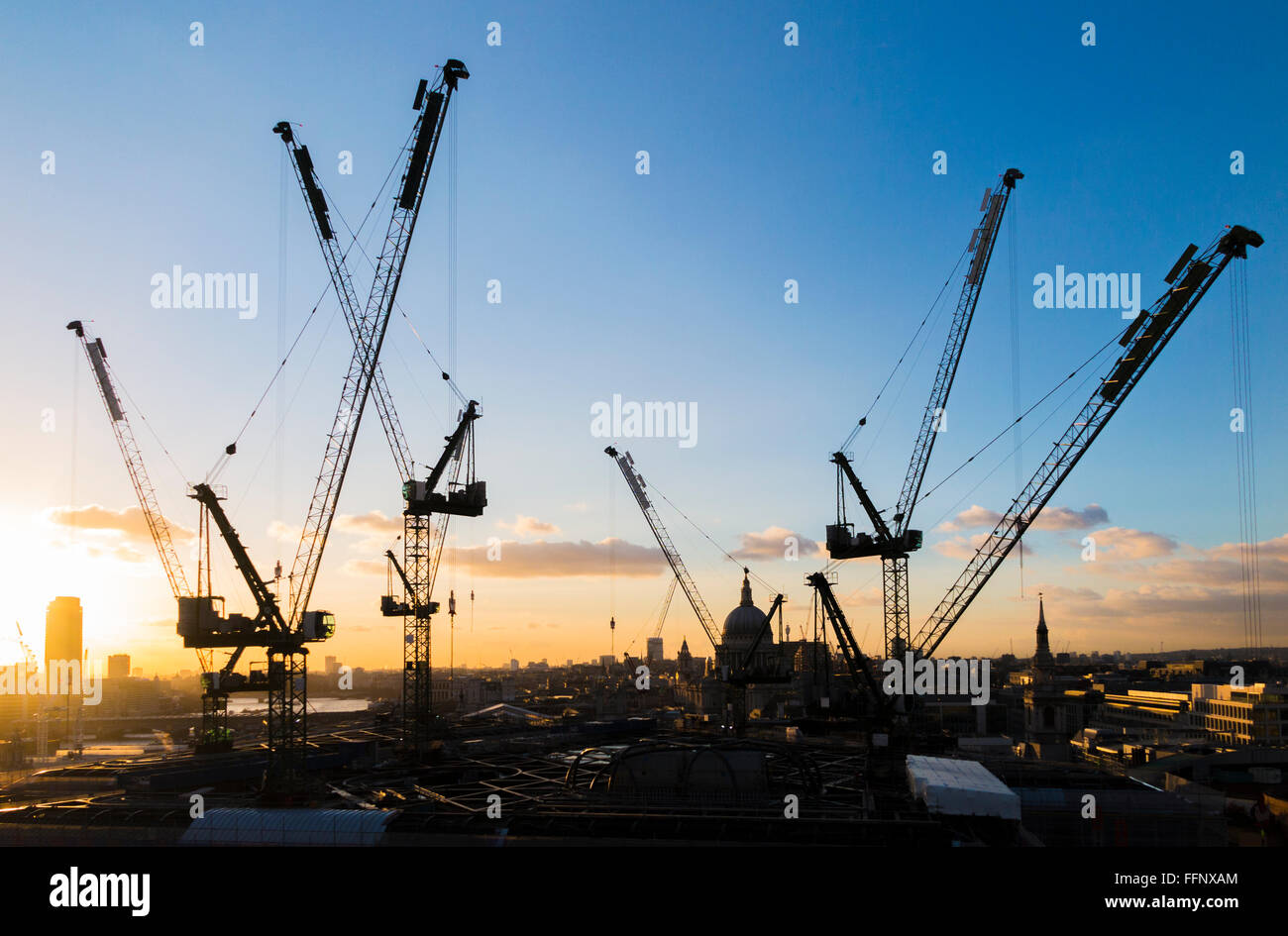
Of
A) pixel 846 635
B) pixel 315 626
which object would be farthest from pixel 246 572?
pixel 846 635

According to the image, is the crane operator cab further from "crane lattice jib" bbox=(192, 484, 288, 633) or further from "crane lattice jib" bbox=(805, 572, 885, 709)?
"crane lattice jib" bbox=(805, 572, 885, 709)

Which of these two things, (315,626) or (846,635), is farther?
(846,635)

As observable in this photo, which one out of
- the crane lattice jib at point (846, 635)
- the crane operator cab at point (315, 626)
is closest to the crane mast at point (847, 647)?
the crane lattice jib at point (846, 635)

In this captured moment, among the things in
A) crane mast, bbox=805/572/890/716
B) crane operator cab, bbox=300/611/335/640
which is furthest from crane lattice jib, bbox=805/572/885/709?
crane operator cab, bbox=300/611/335/640

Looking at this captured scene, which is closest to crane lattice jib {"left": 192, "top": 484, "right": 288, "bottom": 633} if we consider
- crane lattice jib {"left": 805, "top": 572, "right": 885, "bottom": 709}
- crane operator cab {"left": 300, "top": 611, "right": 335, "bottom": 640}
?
crane operator cab {"left": 300, "top": 611, "right": 335, "bottom": 640}

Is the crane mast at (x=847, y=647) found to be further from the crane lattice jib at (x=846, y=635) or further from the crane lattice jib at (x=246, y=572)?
the crane lattice jib at (x=246, y=572)

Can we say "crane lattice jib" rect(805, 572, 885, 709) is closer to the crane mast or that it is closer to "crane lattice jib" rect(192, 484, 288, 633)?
the crane mast

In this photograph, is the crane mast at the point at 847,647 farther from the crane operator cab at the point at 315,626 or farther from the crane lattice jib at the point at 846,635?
the crane operator cab at the point at 315,626

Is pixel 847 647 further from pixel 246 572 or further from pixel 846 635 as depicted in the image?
pixel 246 572
